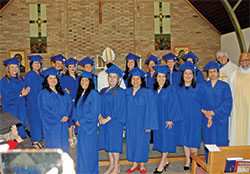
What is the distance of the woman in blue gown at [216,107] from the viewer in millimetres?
3922

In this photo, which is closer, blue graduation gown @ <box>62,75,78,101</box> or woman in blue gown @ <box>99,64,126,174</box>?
woman in blue gown @ <box>99,64,126,174</box>

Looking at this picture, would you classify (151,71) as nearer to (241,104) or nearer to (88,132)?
(241,104)

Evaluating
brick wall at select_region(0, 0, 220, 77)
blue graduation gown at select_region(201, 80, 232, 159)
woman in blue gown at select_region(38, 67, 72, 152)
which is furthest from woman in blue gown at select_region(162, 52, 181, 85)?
brick wall at select_region(0, 0, 220, 77)

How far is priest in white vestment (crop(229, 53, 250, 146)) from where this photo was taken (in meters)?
4.27

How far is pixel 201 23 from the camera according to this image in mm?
11352

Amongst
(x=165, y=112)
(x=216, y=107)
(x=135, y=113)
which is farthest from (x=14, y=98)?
(x=216, y=107)

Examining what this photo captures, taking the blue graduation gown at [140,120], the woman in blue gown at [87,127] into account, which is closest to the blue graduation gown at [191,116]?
the blue graduation gown at [140,120]

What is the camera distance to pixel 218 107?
393cm

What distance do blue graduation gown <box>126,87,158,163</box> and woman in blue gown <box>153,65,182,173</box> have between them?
29 centimetres

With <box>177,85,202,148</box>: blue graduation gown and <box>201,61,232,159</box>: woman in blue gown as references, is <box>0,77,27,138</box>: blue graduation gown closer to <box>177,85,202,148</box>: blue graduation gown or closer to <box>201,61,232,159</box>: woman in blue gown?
<box>177,85,202,148</box>: blue graduation gown

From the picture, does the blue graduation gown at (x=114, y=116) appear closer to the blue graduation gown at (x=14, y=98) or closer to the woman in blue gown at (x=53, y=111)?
the woman in blue gown at (x=53, y=111)

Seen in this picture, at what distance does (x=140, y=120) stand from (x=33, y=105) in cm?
252

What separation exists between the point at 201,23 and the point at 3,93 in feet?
32.2

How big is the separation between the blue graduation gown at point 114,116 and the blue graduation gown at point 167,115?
0.75 metres
